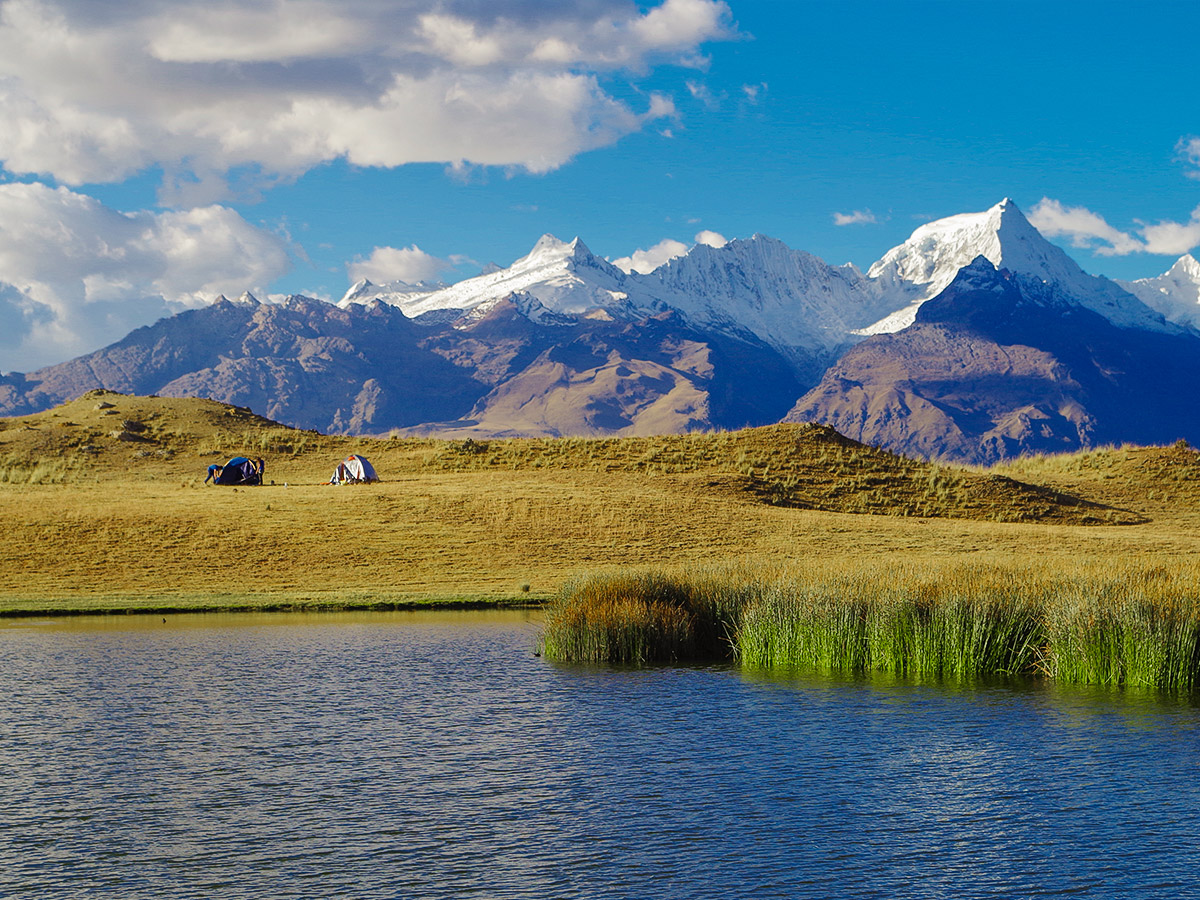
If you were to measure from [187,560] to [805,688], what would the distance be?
104 feet

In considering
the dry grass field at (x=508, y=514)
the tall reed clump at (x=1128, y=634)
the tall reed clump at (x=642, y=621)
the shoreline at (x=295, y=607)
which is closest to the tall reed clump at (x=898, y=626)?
the tall reed clump at (x=1128, y=634)

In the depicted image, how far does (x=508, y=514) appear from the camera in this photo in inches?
2248

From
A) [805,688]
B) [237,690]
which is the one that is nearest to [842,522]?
[805,688]

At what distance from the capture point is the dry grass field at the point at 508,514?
45.9 m

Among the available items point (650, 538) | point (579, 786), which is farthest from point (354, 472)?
point (579, 786)

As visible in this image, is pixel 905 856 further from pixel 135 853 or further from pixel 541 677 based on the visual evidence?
pixel 541 677

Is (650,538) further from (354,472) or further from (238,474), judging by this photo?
(238,474)

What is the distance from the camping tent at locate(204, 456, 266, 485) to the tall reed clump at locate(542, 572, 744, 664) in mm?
44175

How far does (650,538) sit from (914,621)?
2699cm

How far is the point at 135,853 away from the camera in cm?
1512

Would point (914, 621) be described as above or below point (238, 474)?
below

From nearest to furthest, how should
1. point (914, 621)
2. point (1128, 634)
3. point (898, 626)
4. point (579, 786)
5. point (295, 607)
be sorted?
1. point (579, 786)
2. point (1128, 634)
3. point (914, 621)
4. point (898, 626)
5. point (295, 607)

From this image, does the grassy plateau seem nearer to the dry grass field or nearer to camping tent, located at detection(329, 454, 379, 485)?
the dry grass field

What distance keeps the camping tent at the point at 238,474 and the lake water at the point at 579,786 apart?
4469cm
